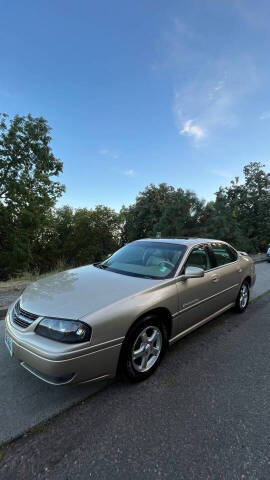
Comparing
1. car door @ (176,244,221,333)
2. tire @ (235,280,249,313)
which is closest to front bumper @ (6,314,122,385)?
car door @ (176,244,221,333)

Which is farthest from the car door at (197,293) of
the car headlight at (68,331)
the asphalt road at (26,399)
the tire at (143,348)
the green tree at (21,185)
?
the green tree at (21,185)

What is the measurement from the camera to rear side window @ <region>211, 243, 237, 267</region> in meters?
3.64

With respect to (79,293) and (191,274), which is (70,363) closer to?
(79,293)

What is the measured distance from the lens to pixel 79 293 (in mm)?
2232

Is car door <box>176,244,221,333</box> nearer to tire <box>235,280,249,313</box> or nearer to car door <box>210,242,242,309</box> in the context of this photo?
car door <box>210,242,242,309</box>

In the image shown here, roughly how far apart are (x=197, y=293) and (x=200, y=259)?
22.9 inches

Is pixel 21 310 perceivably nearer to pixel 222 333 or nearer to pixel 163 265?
pixel 163 265

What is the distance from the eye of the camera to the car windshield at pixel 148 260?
2766mm

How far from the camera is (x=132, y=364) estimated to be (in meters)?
2.17

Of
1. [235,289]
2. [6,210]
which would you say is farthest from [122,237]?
[235,289]

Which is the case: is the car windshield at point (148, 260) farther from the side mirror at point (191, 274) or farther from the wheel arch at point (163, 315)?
the wheel arch at point (163, 315)

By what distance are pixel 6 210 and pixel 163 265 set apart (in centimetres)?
1566

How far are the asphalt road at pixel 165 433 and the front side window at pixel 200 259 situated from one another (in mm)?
1246

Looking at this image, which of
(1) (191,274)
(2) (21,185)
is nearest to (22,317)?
(1) (191,274)
